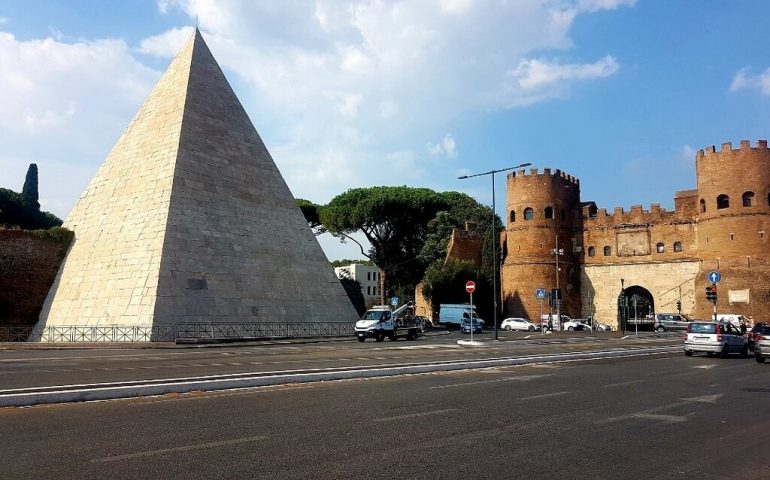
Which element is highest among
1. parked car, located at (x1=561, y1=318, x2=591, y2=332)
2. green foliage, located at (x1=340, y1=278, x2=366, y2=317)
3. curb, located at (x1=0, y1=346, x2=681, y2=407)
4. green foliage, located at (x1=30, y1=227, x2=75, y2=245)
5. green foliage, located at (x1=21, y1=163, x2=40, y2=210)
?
green foliage, located at (x1=21, y1=163, x2=40, y2=210)

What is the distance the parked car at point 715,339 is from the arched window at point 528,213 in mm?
34754

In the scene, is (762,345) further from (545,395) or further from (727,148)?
(727,148)

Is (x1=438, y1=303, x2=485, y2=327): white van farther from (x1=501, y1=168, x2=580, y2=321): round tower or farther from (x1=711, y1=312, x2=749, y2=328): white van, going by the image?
(x1=711, y1=312, x2=749, y2=328): white van

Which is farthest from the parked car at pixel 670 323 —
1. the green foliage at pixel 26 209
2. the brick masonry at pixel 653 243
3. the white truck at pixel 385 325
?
the green foliage at pixel 26 209

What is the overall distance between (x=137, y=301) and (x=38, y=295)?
859 centimetres

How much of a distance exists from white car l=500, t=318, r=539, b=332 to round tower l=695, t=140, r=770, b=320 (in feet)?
41.2

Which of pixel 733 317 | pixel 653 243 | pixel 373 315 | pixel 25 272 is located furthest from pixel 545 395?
pixel 653 243

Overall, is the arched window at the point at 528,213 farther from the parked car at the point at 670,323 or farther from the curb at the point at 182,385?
the curb at the point at 182,385

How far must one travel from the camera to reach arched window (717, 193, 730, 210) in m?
45.7

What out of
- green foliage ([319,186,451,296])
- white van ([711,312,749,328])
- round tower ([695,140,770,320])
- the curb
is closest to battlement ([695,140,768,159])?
round tower ([695,140,770,320])

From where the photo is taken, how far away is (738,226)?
44844 millimetres

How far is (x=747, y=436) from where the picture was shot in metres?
6.61

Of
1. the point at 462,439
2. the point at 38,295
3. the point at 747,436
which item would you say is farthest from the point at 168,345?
the point at 747,436

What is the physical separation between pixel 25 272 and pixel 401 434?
2868 cm
